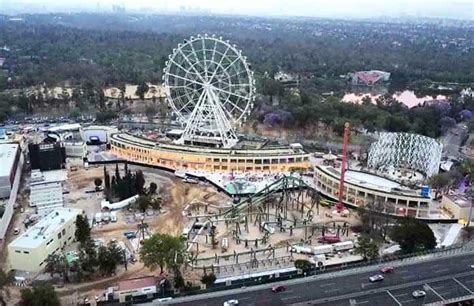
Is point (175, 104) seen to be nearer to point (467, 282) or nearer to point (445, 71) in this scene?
point (467, 282)

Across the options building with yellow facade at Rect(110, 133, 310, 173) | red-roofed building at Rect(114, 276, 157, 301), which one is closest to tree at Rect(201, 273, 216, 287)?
red-roofed building at Rect(114, 276, 157, 301)

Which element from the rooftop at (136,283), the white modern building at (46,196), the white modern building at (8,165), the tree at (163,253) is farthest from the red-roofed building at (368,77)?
the rooftop at (136,283)

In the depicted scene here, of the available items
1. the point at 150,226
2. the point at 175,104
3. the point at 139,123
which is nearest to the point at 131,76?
the point at 139,123

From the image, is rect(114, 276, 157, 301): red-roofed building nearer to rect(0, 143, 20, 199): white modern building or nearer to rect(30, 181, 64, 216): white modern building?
rect(30, 181, 64, 216): white modern building

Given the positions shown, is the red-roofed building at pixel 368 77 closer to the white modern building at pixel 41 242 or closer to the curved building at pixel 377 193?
the curved building at pixel 377 193

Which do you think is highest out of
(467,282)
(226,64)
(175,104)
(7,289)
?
(226,64)

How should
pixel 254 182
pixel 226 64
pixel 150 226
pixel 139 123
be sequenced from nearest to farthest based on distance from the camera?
pixel 150 226
pixel 254 182
pixel 226 64
pixel 139 123

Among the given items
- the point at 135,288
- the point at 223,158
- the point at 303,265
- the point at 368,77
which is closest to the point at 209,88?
the point at 223,158
